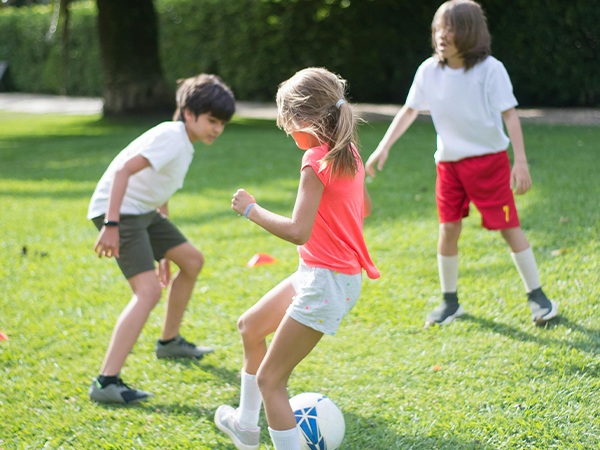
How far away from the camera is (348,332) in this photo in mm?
3396

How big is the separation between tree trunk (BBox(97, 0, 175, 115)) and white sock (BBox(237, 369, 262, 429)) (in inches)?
547


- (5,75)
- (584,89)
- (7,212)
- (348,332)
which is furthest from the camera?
(5,75)

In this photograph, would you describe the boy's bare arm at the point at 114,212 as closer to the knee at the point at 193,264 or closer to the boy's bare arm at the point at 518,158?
the knee at the point at 193,264

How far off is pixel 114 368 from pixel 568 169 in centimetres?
630

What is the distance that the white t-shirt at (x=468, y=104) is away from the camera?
3.10m

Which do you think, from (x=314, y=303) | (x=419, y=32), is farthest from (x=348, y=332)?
(x=419, y=32)

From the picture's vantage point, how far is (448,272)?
345cm

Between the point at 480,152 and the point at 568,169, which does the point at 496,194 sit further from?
the point at 568,169

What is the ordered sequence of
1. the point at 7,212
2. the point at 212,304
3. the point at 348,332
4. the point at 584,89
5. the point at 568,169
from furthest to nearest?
1. the point at 584,89
2. the point at 568,169
3. the point at 7,212
4. the point at 212,304
5. the point at 348,332

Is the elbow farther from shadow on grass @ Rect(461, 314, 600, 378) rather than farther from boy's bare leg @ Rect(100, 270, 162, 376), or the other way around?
shadow on grass @ Rect(461, 314, 600, 378)

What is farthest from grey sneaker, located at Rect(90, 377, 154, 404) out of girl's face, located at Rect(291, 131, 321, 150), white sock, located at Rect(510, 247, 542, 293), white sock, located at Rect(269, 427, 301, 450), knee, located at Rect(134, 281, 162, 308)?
white sock, located at Rect(510, 247, 542, 293)

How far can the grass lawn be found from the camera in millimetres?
2480

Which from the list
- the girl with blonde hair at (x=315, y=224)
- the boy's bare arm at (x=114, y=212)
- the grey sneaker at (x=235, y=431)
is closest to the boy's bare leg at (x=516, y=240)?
the girl with blonde hair at (x=315, y=224)

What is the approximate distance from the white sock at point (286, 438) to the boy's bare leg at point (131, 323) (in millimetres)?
1072
